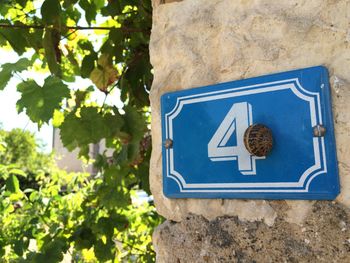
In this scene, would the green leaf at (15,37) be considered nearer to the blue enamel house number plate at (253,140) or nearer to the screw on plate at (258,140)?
the blue enamel house number plate at (253,140)

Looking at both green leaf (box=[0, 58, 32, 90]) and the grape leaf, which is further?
the grape leaf

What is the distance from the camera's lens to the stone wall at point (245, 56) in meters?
0.76

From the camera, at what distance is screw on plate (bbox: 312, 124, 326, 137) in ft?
2.43

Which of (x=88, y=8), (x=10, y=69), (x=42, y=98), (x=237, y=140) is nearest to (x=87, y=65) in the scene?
(x=88, y=8)

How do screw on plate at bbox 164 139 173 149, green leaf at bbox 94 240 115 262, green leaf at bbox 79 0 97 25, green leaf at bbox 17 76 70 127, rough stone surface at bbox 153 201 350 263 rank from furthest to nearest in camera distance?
green leaf at bbox 94 240 115 262
green leaf at bbox 79 0 97 25
green leaf at bbox 17 76 70 127
screw on plate at bbox 164 139 173 149
rough stone surface at bbox 153 201 350 263

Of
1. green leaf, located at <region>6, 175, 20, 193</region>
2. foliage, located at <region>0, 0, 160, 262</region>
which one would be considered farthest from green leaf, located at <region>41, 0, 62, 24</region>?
green leaf, located at <region>6, 175, 20, 193</region>

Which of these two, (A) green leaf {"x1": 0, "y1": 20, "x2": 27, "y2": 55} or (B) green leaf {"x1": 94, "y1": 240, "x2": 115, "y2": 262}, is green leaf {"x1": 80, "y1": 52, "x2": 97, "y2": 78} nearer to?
(A) green leaf {"x1": 0, "y1": 20, "x2": 27, "y2": 55}

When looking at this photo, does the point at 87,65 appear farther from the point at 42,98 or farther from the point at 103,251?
the point at 103,251

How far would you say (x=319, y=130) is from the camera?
74 centimetres

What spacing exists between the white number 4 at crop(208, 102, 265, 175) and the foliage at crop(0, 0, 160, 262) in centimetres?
54

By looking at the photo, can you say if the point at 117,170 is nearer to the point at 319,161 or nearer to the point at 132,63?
the point at 132,63

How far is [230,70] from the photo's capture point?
891 mm

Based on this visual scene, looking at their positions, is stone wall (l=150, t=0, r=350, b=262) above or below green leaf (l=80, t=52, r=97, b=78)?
below

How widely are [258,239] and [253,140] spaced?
0.20m
